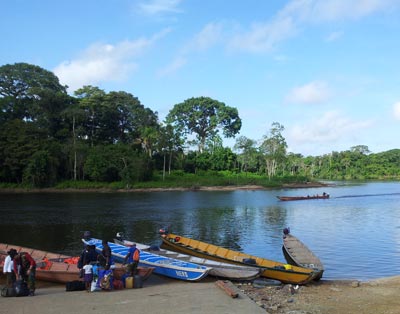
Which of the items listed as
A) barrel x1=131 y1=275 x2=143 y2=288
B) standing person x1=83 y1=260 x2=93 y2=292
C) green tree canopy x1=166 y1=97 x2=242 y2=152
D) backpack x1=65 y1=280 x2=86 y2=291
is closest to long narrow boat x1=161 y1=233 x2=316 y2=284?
barrel x1=131 y1=275 x2=143 y2=288

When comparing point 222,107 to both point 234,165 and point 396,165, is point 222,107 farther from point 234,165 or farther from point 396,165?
point 396,165

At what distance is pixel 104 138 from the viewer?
95.4m

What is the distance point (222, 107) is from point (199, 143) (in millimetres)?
12078

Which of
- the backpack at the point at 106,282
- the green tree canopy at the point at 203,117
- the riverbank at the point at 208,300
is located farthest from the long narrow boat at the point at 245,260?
the green tree canopy at the point at 203,117

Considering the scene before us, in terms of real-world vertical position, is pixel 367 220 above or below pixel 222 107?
below

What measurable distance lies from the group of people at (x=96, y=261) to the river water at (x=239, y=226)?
10.3 metres

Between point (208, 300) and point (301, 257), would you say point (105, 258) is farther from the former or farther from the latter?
point (301, 257)

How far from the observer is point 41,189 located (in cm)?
7494

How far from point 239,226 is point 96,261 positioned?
74.7 feet

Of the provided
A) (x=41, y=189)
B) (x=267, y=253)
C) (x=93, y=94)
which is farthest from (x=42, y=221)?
(x=93, y=94)

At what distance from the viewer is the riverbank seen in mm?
12445

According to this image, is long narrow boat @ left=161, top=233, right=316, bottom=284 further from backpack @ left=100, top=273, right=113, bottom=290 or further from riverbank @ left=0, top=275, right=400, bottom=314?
backpack @ left=100, top=273, right=113, bottom=290

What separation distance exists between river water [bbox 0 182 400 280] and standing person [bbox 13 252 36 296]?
10891 mm

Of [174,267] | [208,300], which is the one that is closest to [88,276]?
[174,267]
